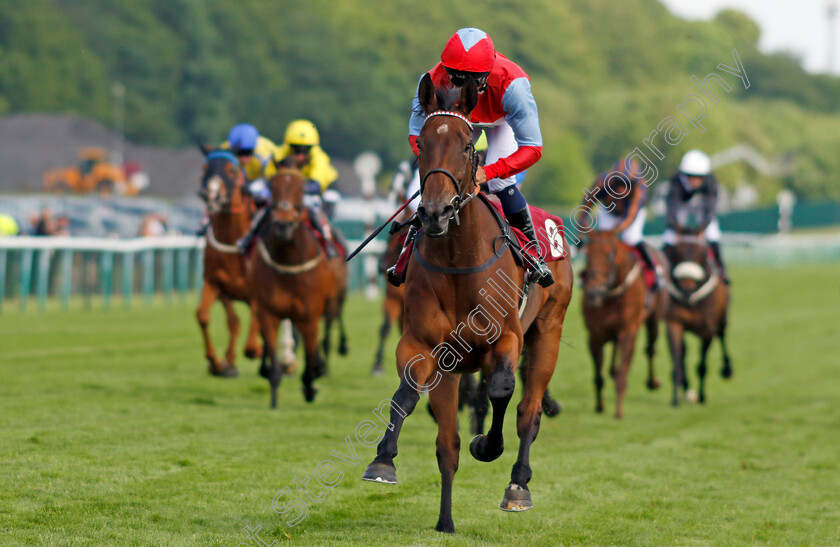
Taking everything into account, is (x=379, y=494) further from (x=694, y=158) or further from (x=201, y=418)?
(x=694, y=158)

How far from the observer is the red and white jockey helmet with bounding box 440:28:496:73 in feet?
16.8

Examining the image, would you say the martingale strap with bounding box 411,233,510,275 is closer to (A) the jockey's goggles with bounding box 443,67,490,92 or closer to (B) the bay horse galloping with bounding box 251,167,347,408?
(A) the jockey's goggles with bounding box 443,67,490,92

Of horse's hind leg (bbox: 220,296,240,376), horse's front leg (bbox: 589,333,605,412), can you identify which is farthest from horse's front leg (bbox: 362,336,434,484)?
horse's hind leg (bbox: 220,296,240,376)

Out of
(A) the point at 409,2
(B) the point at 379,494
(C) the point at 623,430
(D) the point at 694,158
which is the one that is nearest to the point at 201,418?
(B) the point at 379,494

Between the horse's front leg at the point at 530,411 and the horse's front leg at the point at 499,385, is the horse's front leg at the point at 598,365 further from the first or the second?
the horse's front leg at the point at 499,385

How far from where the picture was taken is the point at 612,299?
10.5 m

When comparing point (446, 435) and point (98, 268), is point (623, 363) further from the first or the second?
point (98, 268)

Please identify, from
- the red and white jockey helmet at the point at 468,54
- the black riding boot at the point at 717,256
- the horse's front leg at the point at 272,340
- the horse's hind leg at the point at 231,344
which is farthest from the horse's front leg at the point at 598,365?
the red and white jockey helmet at the point at 468,54

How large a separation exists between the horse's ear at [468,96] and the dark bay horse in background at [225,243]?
5745 mm

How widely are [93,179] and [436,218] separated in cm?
4208

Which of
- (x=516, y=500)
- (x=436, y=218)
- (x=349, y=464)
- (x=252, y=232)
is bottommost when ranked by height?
(x=349, y=464)

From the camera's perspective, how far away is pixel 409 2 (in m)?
78.6

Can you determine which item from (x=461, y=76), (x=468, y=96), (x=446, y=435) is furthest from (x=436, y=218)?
(x=446, y=435)

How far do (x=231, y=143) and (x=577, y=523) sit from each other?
661 cm
